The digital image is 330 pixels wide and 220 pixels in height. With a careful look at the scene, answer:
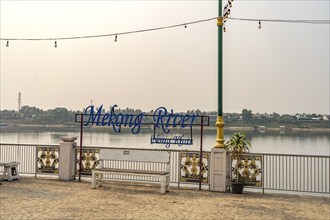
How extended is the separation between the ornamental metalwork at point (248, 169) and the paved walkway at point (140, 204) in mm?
451

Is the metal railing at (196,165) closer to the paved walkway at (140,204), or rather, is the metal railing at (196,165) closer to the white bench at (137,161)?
the paved walkway at (140,204)

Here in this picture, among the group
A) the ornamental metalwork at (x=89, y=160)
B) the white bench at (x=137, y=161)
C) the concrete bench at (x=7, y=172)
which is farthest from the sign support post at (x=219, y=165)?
the concrete bench at (x=7, y=172)

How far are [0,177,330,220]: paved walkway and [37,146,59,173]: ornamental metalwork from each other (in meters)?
1.27

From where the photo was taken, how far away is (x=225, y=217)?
23.9 ft

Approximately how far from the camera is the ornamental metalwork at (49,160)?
482 inches

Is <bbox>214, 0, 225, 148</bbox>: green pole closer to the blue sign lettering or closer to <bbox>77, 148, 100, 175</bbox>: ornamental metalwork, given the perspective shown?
the blue sign lettering

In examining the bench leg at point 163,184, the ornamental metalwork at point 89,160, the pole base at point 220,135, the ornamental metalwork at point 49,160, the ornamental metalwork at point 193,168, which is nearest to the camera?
the bench leg at point 163,184

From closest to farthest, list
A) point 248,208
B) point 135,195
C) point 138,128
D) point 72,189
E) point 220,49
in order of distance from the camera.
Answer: point 248,208 < point 135,195 < point 72,189 < point 220,49 < point 138,128

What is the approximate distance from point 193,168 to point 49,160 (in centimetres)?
510

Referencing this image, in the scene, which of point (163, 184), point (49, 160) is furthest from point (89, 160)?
point (163, 184)

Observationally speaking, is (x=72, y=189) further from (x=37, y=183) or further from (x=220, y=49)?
(x=220, y=49)

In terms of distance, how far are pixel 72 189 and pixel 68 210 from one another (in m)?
2.73

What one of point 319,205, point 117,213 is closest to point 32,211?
point 117,213

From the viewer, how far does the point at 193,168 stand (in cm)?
1089
